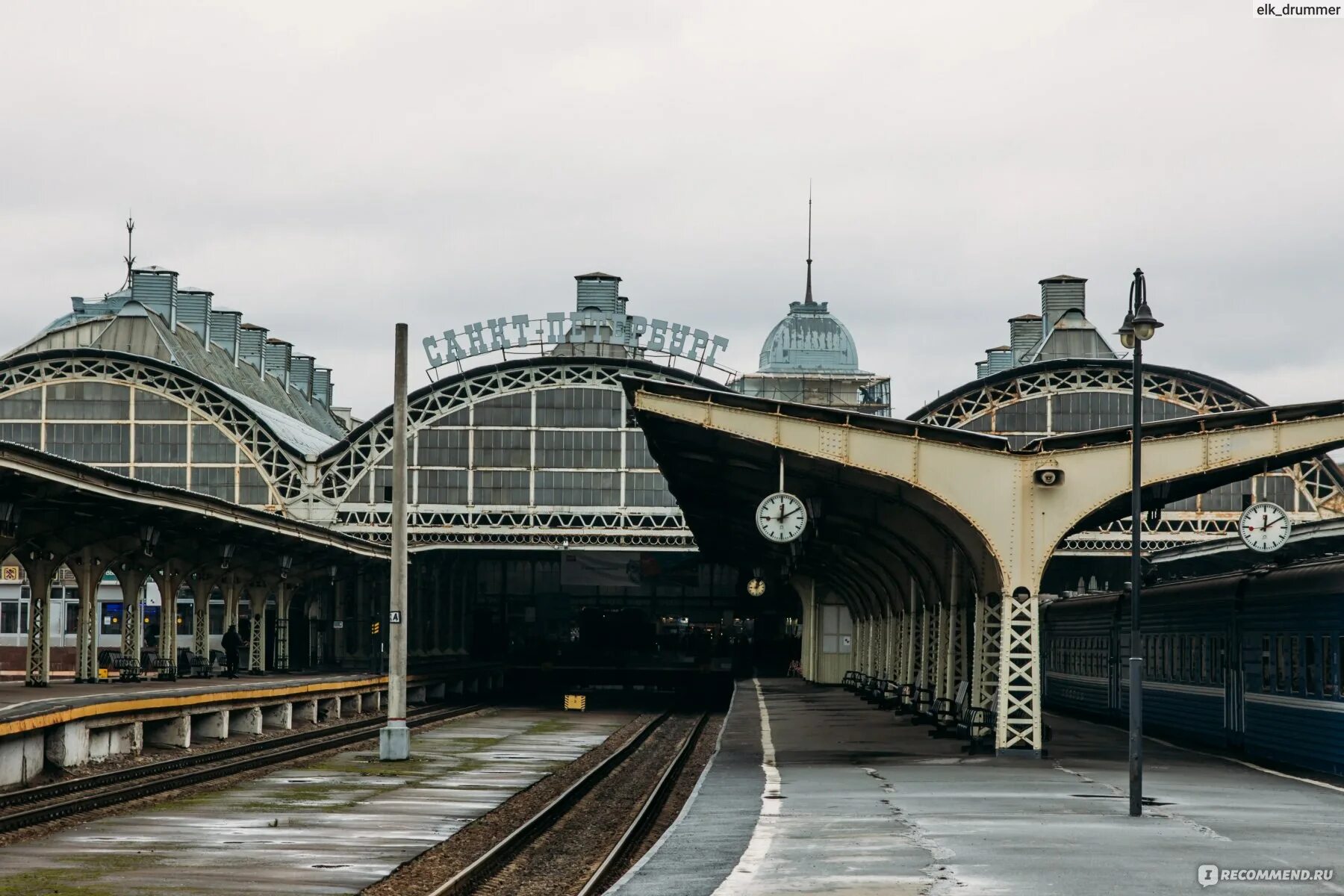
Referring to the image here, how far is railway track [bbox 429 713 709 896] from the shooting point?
17625mm

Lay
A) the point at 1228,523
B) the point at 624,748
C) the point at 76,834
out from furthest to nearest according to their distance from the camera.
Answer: the point at 1228,523
the point at 624,748
the point at 76,834

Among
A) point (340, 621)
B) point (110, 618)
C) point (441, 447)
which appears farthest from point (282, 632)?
point (110, 618)

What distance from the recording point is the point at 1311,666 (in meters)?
25.0

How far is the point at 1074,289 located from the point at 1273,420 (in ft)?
204

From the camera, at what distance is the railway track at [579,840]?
17625 mm

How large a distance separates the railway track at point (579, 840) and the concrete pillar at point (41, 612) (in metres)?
15.7

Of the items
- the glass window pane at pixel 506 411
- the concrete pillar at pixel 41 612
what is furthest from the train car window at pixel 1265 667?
the glass window pane at pixel 506 411

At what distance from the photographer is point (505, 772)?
107ft

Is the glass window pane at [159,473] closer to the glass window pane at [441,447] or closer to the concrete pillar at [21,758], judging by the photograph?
the glass window pane at [441,447]

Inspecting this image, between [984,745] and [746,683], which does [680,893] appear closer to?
[984,745]

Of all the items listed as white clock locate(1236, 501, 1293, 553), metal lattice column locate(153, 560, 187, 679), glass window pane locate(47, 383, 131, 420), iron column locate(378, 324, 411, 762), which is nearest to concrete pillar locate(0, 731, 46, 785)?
iron column locate(378, 324, 411, 762)

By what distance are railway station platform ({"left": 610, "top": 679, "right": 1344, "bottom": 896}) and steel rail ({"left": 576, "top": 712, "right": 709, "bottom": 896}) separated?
0.85 m

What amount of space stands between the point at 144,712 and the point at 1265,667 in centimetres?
1993

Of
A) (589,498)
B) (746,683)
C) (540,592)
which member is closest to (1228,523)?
Result: (746,683)
